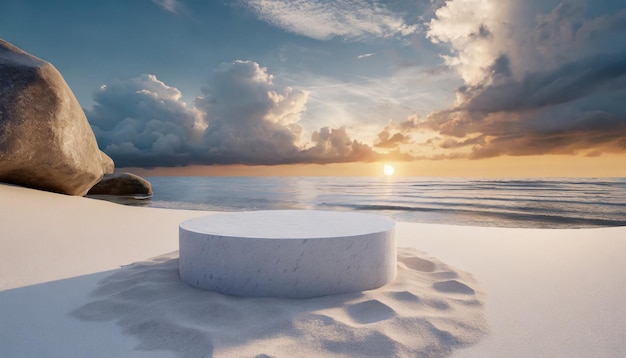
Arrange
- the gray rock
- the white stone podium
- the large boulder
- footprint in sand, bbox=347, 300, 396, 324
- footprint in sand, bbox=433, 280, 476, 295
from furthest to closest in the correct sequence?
the gray rock < the large boulder < footprint in sand, bbox=433, 280, 476, 295 < the white stone podium < footprint in sand, bbox=347, 300, 396, 324

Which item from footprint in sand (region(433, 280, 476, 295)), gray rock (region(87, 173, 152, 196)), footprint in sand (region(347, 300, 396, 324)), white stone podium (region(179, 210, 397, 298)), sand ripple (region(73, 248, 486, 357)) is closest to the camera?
sand ripple (region(73, 248, 486, 357))

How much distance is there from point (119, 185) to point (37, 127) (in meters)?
13.1

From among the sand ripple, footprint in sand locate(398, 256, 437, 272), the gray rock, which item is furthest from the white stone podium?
the gray rock

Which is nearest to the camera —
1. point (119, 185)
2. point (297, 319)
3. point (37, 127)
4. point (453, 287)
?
point (297, 319)

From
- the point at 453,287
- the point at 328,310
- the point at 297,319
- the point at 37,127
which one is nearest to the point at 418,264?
the point at 453,287

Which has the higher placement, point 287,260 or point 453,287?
point 287,260

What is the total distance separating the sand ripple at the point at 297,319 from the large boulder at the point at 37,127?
15.9 feet

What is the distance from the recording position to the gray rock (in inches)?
719

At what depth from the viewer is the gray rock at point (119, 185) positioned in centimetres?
Result: 1825

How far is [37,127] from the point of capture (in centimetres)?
650

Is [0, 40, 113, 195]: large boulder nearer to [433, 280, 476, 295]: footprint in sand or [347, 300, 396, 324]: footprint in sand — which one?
[347, 300, 396, 324]: footprint in sand

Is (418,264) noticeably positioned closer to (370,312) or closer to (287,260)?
(370,312)

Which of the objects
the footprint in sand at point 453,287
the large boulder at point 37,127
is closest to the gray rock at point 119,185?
the large boulder at point 37,127

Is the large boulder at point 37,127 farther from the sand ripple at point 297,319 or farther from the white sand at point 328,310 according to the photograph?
the sand ripple at point 297,319
